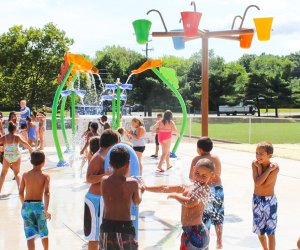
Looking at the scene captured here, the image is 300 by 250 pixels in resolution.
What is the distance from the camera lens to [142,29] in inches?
292

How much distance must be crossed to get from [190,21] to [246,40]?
1339 mm

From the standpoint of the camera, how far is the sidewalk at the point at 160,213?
543 cm

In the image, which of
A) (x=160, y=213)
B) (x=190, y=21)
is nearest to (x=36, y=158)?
(x=160, y=213)

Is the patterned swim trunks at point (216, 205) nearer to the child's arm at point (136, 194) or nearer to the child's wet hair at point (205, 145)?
the child's wet hair at point (205, 145)

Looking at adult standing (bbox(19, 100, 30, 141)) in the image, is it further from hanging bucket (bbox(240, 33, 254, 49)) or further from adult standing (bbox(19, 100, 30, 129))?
hanging bucket (bbox(240, 33, 254, 49))

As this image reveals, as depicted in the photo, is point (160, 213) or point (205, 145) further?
point (160, 213)

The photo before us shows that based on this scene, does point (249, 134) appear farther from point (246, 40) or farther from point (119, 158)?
point (119, 158)

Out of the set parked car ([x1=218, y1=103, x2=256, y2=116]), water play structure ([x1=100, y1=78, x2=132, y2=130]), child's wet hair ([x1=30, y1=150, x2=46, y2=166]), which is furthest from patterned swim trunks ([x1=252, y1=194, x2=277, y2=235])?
parked car ([x1=218, y1=103, x2=256, y2=116])

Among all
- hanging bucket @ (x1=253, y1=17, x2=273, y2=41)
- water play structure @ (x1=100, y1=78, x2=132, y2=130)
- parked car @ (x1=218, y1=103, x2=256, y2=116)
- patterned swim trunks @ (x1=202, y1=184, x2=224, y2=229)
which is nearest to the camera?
patterned swim trunks @ (x1=202, y1=184, x2=224, y2=229)

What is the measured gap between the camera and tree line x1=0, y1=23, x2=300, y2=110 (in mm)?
31953

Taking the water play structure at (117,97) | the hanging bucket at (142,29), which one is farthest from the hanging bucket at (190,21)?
the water play structure at (117,97)

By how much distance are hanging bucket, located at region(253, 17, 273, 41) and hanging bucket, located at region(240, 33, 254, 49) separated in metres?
0.25

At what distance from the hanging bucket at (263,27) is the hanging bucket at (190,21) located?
3.43ft

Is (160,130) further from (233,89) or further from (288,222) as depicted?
(233,89)
